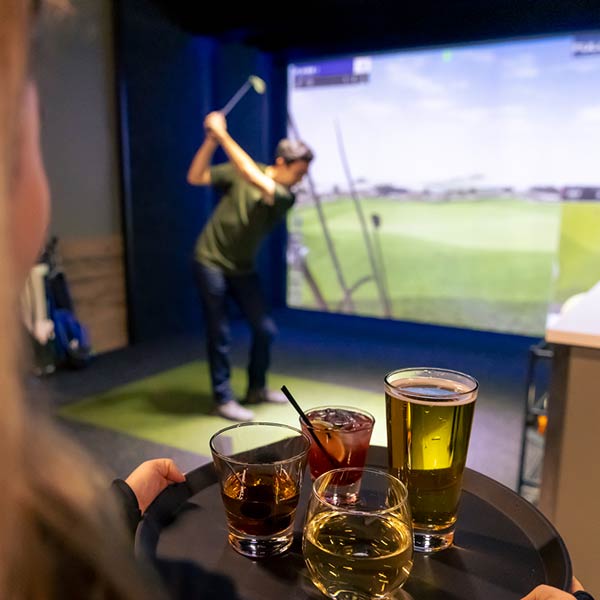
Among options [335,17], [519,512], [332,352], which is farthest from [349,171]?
[519,512]

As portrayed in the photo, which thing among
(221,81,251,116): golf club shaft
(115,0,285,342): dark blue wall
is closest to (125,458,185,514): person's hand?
(115,0,285,342): dark blue wall

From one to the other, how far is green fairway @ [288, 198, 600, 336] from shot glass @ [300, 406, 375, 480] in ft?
11.1

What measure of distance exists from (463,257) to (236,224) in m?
2.00

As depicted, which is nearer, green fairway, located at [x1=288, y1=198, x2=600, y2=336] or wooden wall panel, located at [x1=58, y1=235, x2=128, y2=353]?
wooden wall panel, located at [x1=58, y1=235, x2=128, y2=353]

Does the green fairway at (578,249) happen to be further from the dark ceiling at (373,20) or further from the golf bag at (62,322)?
the golf bag at (62,322)

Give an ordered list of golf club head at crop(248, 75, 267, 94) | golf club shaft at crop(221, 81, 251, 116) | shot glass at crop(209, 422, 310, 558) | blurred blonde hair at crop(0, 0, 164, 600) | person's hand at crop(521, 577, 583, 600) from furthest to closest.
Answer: golf club shaft at crop(221, 81, 251, 116) → golf club head at crop(248, 75, 267, 94) → shot glass at crop(209, 422, 310, 558) → person's hand at crop(521, 577, 583, 600) → blurred blonde hair at crop(0, 0, 164, 600)

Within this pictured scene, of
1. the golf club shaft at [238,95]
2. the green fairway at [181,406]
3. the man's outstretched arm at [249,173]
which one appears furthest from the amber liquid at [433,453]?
the golf club shaft at [238,95]

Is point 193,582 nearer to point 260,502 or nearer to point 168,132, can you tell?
point 260,502

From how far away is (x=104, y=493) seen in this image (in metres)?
0.38

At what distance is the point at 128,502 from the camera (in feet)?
2.27

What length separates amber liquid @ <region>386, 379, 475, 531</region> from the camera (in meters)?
0.65

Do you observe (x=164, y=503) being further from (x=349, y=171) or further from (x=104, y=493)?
(x=349, y=171)

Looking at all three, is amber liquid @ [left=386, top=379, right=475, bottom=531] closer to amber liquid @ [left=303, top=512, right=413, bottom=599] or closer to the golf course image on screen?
amber liquid @ [left=303, top=512, right=413, bottom=599]

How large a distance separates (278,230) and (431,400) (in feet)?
14.0
